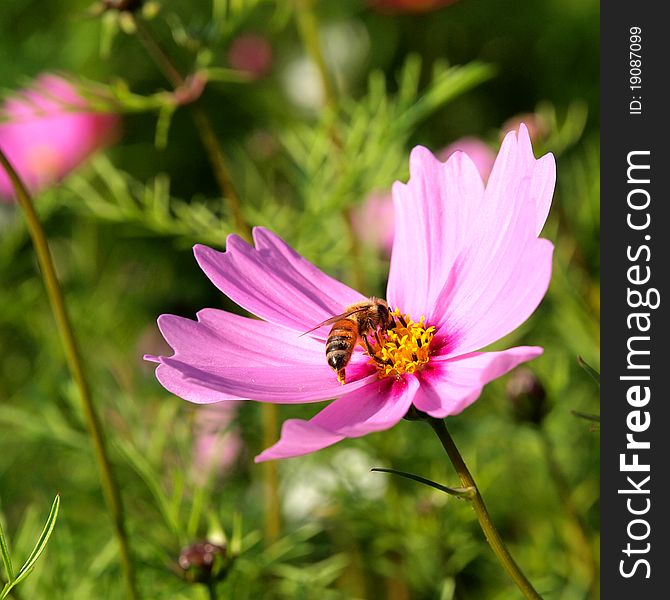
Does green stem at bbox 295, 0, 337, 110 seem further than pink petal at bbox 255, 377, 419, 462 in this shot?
Yes

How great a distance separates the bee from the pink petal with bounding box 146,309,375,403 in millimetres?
15

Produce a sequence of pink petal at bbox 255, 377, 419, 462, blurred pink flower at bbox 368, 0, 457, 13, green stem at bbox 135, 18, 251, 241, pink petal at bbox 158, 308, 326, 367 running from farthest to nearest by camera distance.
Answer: blurred pink flower at bbox 368, 0, 457, 13 → green stem at bbox 135, 18, 251, 241 → pink petal at bbox 158, 308, 326, 367 → pink petal at bbox 255, 377, 419, 462

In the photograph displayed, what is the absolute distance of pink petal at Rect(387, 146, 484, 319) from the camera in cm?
58

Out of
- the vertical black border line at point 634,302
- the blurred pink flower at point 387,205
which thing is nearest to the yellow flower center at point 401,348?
the vertical black border line at point 634,302

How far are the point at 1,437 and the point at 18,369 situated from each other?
258mm

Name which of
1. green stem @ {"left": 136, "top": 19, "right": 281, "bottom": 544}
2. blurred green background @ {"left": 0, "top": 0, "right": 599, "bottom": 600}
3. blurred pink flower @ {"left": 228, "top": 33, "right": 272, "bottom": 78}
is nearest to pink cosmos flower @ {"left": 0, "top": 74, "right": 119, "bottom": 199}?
blurred green background @ {"left": 0, "top": 0, "right": 599, "bottom": 600}

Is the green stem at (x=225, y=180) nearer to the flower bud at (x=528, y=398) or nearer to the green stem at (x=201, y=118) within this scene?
the green stem at (x=201, y=118)

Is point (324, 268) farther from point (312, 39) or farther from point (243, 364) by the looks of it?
point (243, 364)

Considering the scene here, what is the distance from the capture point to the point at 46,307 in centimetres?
134

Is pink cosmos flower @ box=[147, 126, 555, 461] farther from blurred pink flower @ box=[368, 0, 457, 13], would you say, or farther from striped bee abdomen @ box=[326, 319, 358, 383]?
blurred pink flower @ box=[368, 0, 457, 13]

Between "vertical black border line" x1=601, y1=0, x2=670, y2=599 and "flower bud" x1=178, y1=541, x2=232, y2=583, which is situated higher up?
"vertical black border line" x1=601, y1=0, x2=670, y2=599

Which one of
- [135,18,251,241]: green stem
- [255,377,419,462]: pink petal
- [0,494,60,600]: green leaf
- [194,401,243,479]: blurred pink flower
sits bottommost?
[0,494,60,600]: green leaf

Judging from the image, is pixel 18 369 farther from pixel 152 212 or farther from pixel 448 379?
pixel 448 379

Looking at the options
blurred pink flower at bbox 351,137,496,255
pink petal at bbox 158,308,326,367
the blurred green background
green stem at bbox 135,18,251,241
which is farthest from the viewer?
blurred pink flower at bbox 351,137,496,255
